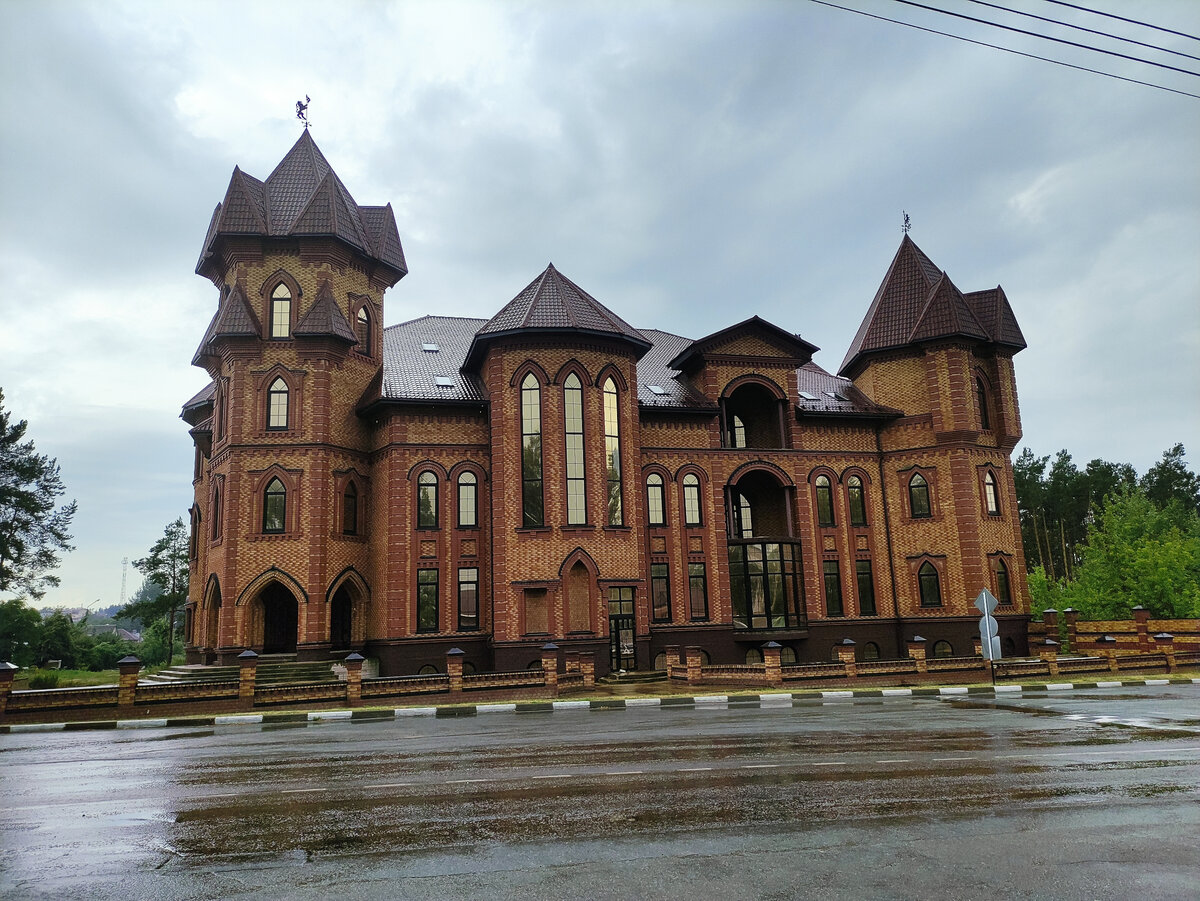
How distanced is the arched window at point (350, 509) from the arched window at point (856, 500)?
63.4 feet

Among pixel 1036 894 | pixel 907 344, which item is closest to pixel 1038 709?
pixel 1036 894

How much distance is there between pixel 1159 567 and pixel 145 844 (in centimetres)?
3585

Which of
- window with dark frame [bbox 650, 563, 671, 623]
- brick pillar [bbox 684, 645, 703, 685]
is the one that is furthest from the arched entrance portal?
brick pillar [bbox 684, 645, 703, 685]

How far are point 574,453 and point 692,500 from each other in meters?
6.07

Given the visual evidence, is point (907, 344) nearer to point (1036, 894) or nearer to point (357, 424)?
point (357, 424)

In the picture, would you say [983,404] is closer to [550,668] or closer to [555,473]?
[555,473]

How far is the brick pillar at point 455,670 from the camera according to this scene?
20.8 meters

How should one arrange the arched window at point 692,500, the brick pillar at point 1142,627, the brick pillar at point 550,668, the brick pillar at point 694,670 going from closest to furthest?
the brick pillar at point 550,668 < the brick pillar at point 694,670 < the brick pillar at point 1142,627 < the arched window at point 692,500

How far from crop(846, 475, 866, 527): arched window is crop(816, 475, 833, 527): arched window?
2.64 ft

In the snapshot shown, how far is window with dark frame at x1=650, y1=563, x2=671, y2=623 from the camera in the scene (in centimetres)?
2897

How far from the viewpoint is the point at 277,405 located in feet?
87.3

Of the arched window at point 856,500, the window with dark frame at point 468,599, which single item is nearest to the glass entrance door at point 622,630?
the window with dark frame at point 468,599

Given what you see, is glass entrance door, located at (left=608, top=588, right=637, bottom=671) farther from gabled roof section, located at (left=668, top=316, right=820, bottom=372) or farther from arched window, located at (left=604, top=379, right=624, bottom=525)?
gabled roof section, located at (left=668, top=316, right=820, bottom=372)

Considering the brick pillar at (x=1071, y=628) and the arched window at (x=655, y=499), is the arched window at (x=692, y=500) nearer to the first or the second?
the arched window at (x=655, y=499)
